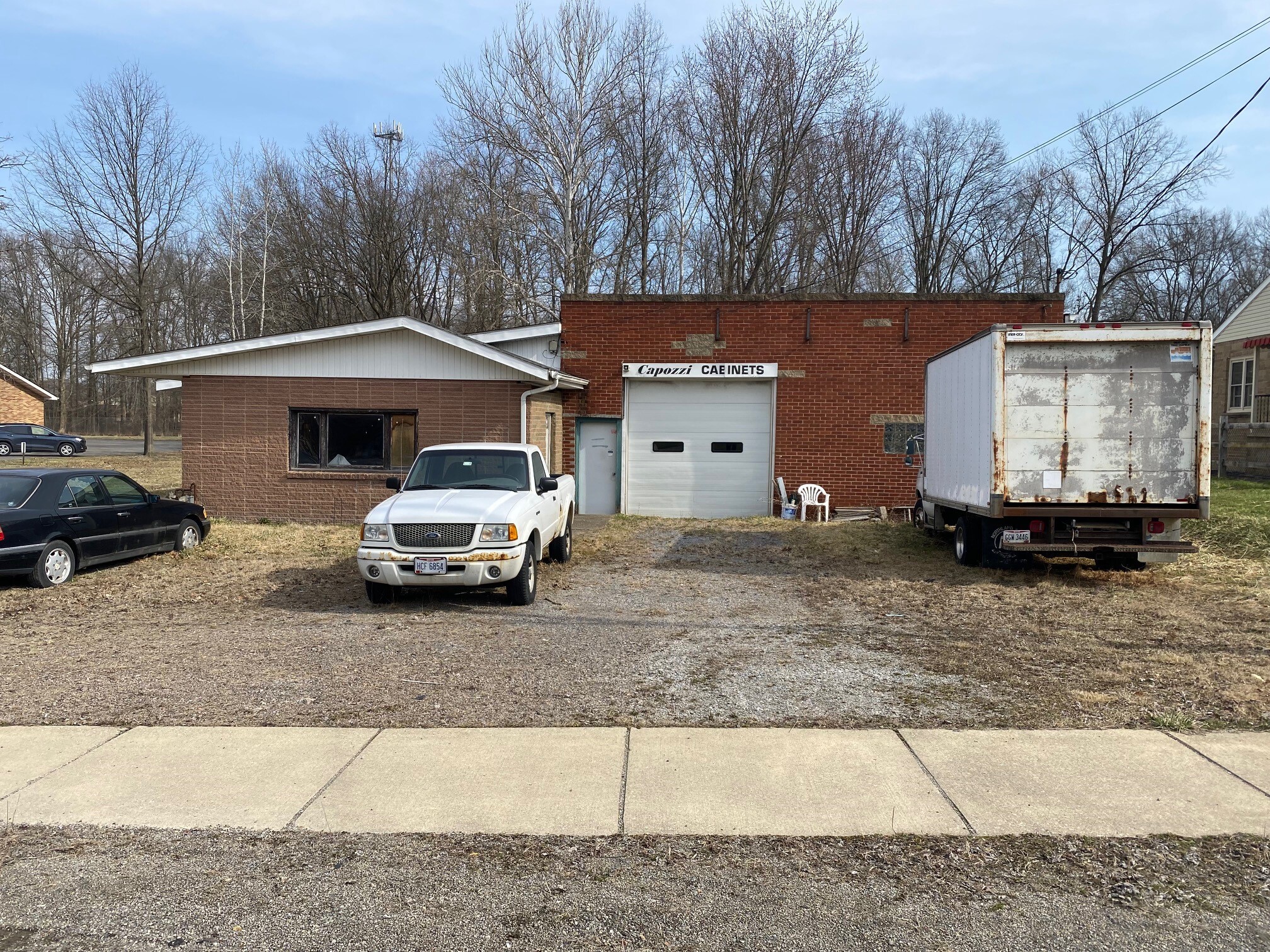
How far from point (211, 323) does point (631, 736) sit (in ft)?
160

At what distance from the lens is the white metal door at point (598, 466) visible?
1969cm

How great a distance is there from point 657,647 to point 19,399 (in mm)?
55003

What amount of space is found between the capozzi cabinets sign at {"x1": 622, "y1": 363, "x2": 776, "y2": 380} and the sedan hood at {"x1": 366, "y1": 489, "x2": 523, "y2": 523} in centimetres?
898

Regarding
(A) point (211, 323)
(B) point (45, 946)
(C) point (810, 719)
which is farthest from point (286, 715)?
(A) point (211, 323)

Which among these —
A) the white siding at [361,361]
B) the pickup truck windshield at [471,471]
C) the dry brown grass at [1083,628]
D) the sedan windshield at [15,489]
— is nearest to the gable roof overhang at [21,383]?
the white siding at [361,361]

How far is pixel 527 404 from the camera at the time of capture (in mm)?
16719

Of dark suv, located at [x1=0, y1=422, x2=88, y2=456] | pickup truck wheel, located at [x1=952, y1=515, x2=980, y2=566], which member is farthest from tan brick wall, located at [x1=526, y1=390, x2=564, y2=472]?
dark suv, located at [x1=0, y1=422, x2=88, y2=456]

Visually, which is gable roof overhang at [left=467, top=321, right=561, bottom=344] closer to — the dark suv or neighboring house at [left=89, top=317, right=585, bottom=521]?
neighboring house at [left=89, top=317, right=585, bottom=521]

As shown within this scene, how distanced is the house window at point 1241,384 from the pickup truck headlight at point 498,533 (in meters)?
28.1

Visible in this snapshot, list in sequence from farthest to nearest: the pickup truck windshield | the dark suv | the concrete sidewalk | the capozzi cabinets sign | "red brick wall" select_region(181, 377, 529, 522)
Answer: the dark suv → the capozzi cabinets sign → "red brick wall" select_region(181, 377, 529, 522) → the pickup truck windshield → the concrete sidewalk

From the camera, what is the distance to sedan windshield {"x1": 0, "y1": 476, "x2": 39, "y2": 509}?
424 inches

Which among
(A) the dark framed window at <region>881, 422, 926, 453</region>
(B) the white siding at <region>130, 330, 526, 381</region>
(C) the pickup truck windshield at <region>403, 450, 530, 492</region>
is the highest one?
(B) the white siding at <region>130, 330, 526, 381</region>

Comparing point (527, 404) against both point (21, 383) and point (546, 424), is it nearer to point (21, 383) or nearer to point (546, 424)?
point (546, 424)

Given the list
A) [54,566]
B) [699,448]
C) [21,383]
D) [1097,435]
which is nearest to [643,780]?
[1097,435]
